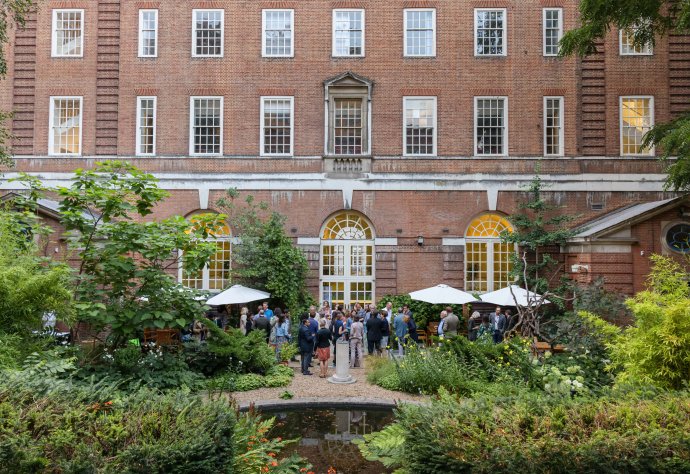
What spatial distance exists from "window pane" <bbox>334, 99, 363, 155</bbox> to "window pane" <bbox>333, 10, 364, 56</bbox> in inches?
82.6

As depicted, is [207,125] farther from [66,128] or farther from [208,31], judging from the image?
[66,128]

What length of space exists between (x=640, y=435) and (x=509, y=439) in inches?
51.7

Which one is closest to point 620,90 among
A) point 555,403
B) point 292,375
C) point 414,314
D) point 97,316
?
point 414,314

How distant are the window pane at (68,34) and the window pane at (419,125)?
46.3 ft

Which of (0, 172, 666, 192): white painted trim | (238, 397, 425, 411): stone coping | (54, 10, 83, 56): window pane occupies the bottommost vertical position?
(238, 397, 425, 411): stone coping

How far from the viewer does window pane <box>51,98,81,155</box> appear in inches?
877

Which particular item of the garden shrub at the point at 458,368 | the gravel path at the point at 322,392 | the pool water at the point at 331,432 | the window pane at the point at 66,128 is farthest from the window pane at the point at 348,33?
the pool water at the point at 331,432

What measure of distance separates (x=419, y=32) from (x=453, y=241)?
8903 mm

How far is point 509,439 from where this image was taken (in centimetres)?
550

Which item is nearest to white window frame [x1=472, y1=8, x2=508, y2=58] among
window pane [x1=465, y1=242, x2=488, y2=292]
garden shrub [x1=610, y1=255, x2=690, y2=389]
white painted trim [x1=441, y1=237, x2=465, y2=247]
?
white painted trim [x1=441, y1=237, x2=465, y2=247]

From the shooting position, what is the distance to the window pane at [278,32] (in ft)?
73.1

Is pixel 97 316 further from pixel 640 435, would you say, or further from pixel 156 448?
pixel 640 435

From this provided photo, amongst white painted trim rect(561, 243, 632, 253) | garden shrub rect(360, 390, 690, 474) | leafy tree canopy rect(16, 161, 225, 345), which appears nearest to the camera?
garden shrub rect(360, 390, 690, 474)

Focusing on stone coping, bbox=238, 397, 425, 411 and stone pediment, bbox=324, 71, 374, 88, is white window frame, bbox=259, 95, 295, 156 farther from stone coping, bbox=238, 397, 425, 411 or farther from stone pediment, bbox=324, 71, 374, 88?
stone coping, bbox=238, 397, 425, 411
